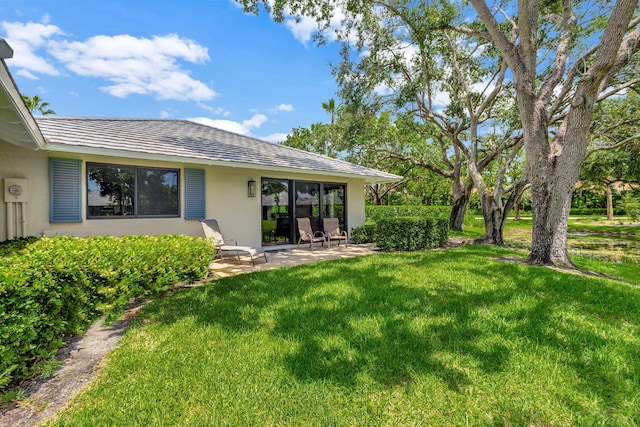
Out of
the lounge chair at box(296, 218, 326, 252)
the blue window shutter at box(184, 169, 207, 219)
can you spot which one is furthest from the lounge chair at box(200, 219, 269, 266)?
the lounge chair at box(296, 218, 326, 252)

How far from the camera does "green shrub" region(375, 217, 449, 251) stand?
1001 cm

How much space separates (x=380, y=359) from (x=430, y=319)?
1254 mm

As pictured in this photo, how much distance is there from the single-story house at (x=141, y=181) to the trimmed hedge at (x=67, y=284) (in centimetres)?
180

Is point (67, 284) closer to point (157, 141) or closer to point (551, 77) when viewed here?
point (157, 141)

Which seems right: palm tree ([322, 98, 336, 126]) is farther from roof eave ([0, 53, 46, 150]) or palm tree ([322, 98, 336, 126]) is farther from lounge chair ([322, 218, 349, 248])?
roof eave ([0, 53, 46, 150])

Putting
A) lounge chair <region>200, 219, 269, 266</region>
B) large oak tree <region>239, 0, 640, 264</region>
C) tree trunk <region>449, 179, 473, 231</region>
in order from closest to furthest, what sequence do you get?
large oak tree <region>239, 0, 640, 264</region>
lounge chair <region>200, 219, 269, 266</region>
tree trunk <region>449, 179, 473, 231</region>

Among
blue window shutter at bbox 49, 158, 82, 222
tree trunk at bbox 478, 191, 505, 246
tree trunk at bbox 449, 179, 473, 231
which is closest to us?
blue window shutter at bbox 49, 158, 82, 222

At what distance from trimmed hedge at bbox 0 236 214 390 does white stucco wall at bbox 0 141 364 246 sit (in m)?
2.58

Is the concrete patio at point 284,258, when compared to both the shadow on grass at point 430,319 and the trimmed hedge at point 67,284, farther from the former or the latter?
the trimmed hedge at point 67,284

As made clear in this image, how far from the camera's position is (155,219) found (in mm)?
7938

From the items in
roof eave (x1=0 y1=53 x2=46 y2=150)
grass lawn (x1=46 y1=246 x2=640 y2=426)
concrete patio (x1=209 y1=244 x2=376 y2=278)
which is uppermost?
roof eave (x1=0 y1=53 x2=46 y2=150)

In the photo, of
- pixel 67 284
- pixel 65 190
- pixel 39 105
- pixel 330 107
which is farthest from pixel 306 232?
pixel 39 105

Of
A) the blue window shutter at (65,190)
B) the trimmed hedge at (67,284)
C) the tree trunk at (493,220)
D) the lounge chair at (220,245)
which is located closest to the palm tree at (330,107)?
the tree trunk at (493,220)

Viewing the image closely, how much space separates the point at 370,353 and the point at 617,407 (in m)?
2.09
